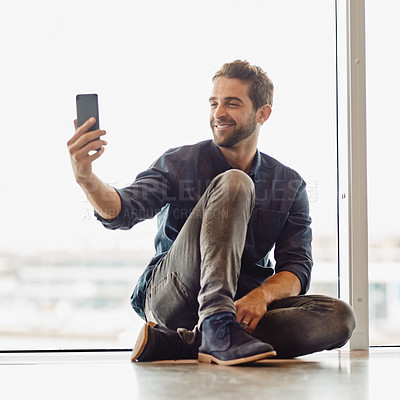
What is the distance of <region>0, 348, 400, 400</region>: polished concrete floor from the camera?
110 centimetres

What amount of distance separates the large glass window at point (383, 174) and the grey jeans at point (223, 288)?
0.59 meters

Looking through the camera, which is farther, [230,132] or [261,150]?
[261,150]

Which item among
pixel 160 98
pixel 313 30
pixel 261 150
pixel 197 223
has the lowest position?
pixel 197 223

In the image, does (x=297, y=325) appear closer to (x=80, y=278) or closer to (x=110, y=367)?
(x=110, y=367)

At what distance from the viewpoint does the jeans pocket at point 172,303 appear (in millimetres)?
1658

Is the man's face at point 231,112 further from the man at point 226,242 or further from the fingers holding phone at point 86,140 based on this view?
the fingers holding phone at point 86,140

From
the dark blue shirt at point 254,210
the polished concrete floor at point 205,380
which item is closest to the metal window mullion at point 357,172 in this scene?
the dark blue shirt at point 254,210

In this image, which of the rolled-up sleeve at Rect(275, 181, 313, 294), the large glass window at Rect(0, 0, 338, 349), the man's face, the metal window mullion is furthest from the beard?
the metal window mullion

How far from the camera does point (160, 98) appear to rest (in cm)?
216

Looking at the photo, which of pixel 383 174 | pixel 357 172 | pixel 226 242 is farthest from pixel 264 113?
pixel 226 242

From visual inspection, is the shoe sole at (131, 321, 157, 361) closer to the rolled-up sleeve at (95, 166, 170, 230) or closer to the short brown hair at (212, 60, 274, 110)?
the rolled-up sleeve at (95, 166, 170, 230)

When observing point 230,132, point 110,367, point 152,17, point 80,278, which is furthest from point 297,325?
point 152,17

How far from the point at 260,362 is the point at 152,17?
131cm

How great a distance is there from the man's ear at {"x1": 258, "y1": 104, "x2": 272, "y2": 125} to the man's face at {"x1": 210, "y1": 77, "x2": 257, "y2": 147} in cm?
4
